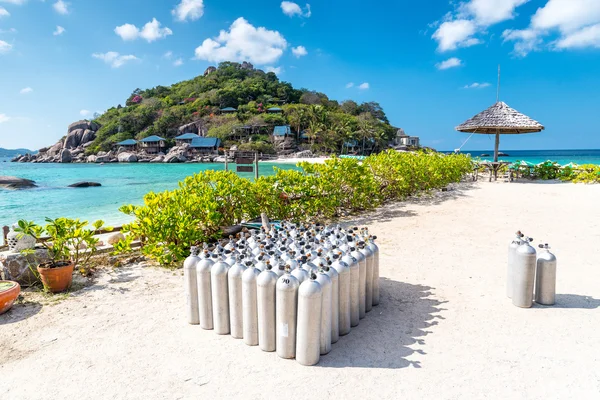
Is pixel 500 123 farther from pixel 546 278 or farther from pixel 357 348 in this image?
pixel 357 348

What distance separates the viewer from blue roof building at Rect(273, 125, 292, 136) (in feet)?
226

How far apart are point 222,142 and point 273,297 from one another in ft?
236

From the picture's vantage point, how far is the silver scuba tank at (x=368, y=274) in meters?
3.79

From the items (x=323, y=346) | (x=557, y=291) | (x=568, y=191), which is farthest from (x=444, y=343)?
(x=568, y=191)

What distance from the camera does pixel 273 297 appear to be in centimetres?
302

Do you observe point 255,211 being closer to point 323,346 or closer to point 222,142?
point 323,346

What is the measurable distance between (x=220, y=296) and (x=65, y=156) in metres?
92.1

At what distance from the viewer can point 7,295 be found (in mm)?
4043

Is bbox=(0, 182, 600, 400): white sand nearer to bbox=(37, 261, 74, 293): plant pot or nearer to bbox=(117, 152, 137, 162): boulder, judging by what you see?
bbox=(37, 261, 74, 293): plant pot

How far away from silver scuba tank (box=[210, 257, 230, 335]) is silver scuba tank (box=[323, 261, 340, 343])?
99cm

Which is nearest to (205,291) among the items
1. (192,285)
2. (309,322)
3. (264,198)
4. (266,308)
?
(192,285)

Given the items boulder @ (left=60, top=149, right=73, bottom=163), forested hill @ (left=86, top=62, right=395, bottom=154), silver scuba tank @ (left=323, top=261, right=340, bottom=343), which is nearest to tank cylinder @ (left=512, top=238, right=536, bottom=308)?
silver scuba tank @ (left=323, top=261, right=340, bottom=343)

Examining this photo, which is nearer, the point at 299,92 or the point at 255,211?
the point at 255,211

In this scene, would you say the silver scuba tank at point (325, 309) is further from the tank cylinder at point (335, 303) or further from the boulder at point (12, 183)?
the boulder at point (12, 183)
